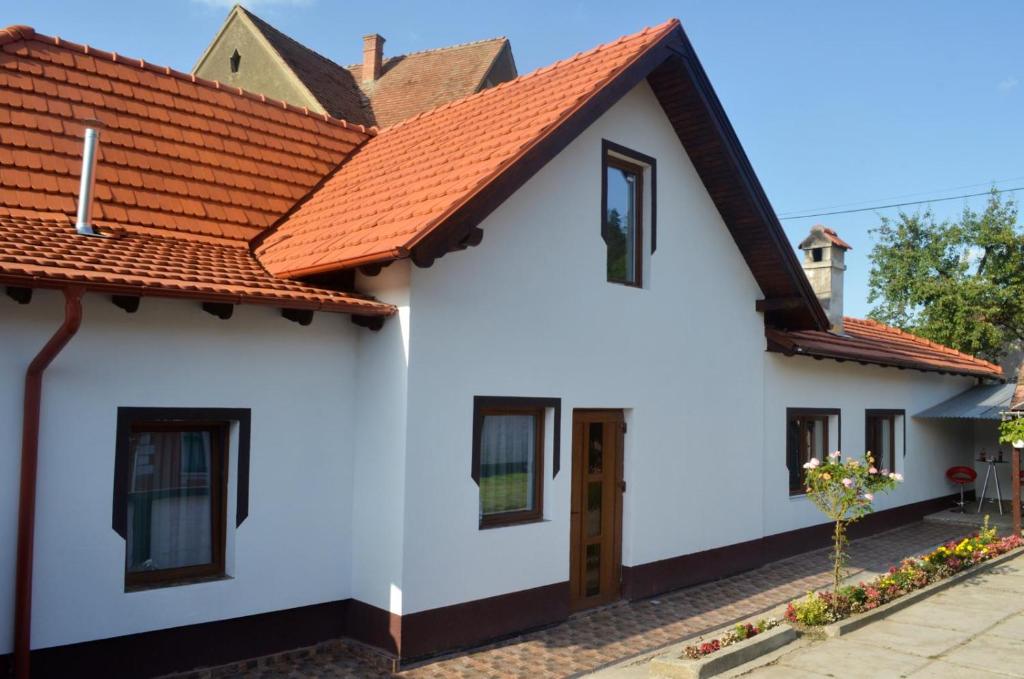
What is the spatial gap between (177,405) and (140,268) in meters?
1.05

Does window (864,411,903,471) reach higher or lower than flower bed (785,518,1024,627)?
higher

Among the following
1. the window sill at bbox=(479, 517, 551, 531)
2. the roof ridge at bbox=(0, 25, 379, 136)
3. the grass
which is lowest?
the window sill at bbox=(479, 517, 551, 531)

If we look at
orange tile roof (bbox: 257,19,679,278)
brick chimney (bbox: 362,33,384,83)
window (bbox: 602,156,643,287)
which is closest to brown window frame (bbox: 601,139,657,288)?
window (bbox: 602,156,643,287)

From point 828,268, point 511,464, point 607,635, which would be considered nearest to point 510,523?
point 511,464

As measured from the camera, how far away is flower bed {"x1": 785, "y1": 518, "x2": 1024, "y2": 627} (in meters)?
7.82

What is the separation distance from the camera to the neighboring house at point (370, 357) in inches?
236

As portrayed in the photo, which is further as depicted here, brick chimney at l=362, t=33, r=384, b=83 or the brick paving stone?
brick chimney at l=362, t=33, r=384, b=83

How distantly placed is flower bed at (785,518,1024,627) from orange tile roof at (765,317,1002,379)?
9.79 ft

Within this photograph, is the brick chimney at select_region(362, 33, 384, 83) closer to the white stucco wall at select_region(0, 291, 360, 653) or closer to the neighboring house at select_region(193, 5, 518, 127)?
the neighboring house at select_region(193, 5, 518, 127)

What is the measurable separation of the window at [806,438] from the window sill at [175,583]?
8121mm

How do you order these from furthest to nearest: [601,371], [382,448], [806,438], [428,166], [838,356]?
[806,438] → [838,356] → [601,371] → [428,166] → [382,448]

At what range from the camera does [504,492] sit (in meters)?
7.98

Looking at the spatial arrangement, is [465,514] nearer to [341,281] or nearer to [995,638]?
[341,281]

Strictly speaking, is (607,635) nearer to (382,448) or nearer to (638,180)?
(382,448)
